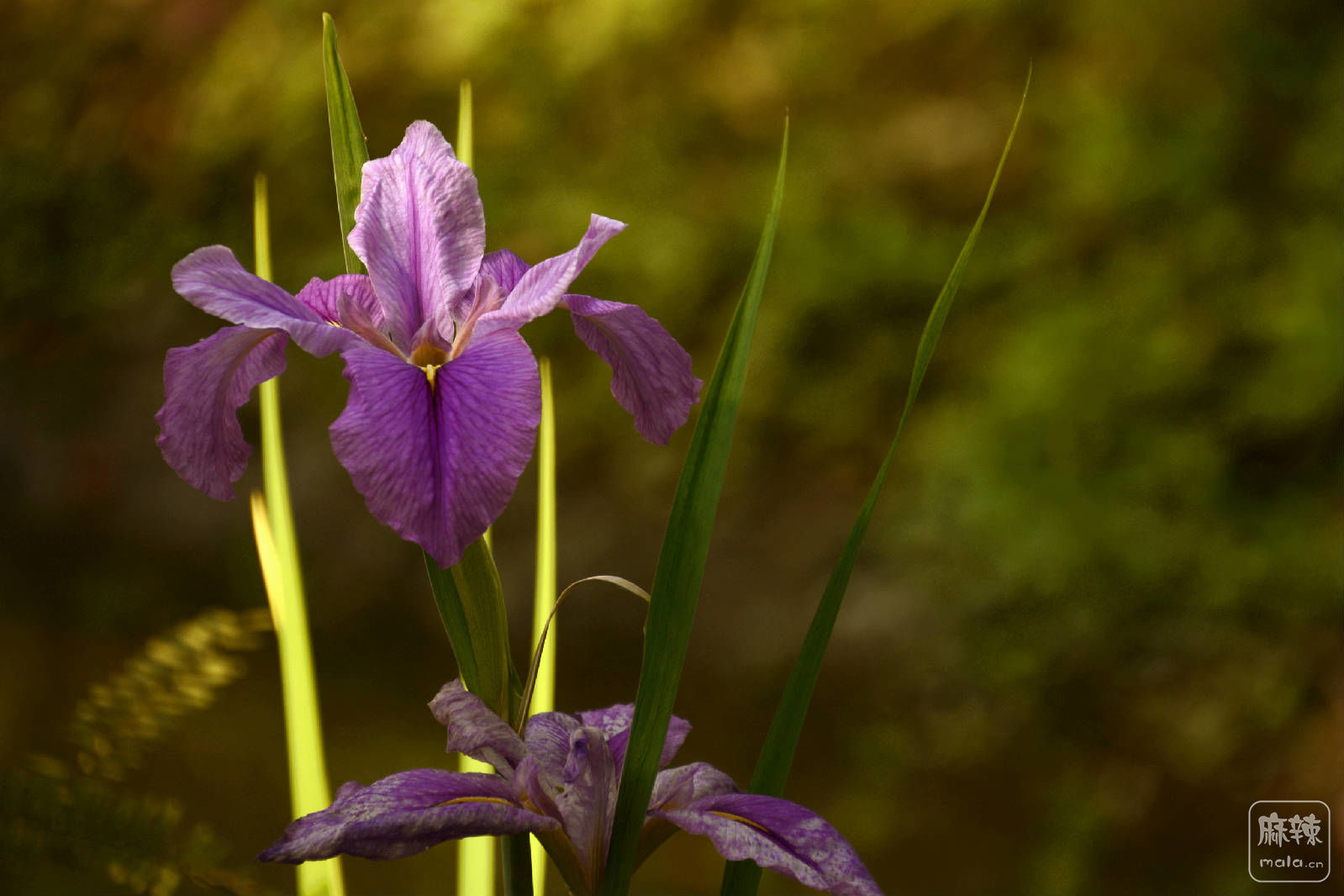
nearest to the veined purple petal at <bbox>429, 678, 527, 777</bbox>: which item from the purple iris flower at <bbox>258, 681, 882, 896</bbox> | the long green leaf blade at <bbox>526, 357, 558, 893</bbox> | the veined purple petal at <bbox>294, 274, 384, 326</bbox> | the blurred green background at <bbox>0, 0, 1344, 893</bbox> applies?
the purple iris flower at <bbox>258, 681, 882, 896</bbox>

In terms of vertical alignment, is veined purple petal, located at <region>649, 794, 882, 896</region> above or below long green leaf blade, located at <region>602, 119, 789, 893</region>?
below

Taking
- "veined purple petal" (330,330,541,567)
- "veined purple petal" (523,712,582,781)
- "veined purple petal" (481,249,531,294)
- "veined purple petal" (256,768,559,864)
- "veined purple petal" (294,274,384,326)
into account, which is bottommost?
"veined purple petal" (256,768,559,864)

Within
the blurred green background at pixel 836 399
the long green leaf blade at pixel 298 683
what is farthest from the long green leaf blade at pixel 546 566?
the blurred green background at pixel 836 399

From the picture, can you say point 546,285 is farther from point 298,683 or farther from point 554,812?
point 298,683

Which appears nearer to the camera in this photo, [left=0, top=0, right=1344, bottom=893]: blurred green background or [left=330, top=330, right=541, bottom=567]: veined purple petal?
[left=330, top=330, right=541, bottom=567]: veined purple petal

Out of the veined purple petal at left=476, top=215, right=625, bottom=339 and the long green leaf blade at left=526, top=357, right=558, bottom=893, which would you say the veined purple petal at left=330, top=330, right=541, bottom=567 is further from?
the long green leaf blade at left=526, top=357, right=558, bottom=893

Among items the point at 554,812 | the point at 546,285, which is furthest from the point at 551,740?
the point at 546,285

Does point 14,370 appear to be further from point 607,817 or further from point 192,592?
point 607,817

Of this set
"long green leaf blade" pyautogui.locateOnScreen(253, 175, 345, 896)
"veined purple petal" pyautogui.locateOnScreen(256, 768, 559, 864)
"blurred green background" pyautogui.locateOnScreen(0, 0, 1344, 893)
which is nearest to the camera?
"veined purple petal" pyautogui.locateOnScreen(256, 768, 559, 864)
